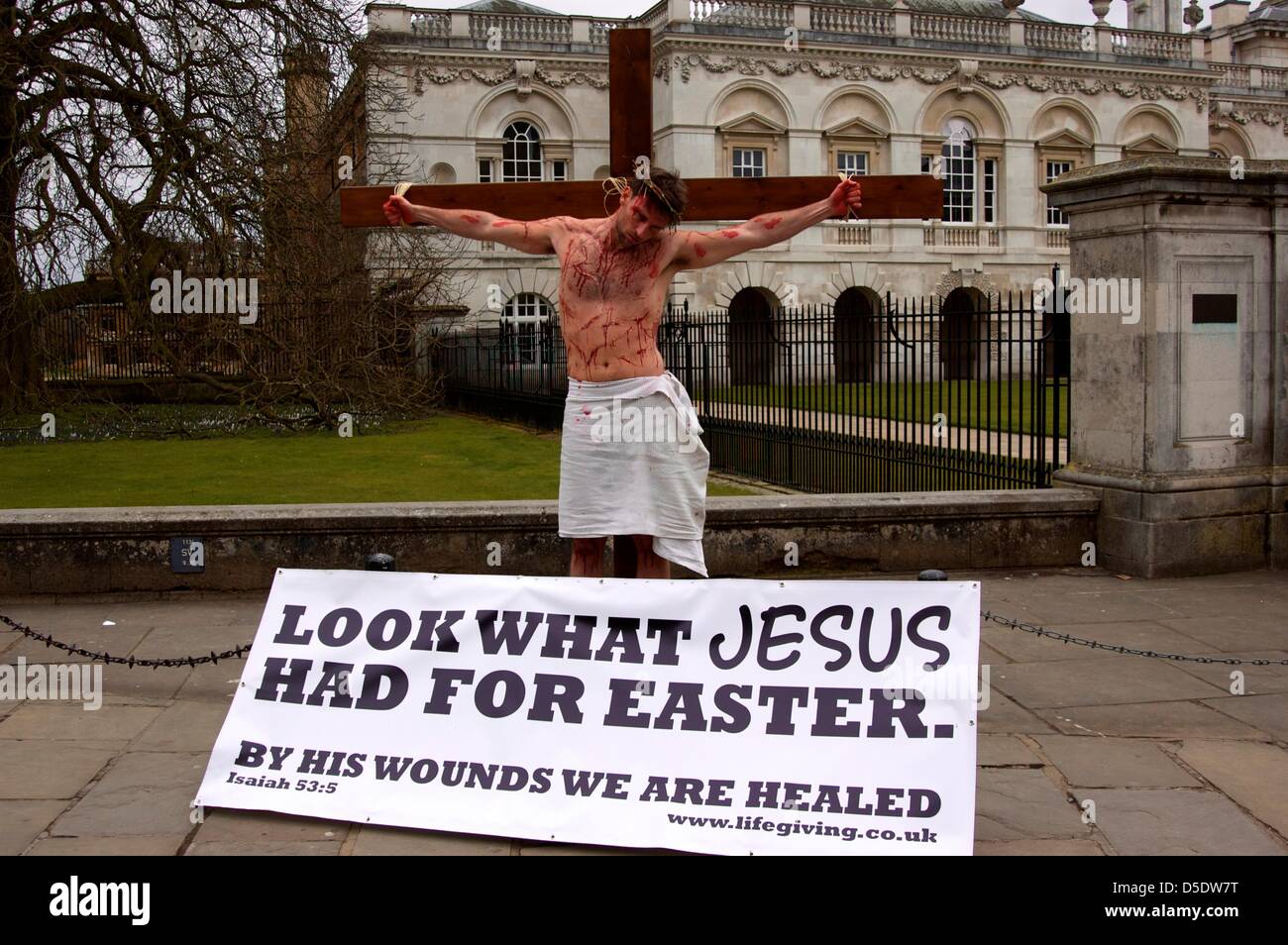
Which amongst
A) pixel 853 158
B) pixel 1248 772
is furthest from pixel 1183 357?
pixel 853 158

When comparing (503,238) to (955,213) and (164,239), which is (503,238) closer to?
(164,239)

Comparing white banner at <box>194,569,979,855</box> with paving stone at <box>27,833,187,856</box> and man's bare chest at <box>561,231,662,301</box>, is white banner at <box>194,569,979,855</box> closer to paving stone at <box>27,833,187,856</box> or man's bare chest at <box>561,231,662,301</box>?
paving stone at <box>27,833,187,856</box>

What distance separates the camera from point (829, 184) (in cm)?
493

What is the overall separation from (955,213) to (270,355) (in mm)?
27389

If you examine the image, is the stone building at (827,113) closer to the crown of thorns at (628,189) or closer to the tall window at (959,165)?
the tall window at (959,165)

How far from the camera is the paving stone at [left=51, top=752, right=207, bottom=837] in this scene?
405 centimetres

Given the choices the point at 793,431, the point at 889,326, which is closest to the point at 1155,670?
the point at 889,326

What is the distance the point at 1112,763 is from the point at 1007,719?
0.61 metres

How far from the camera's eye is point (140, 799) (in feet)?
14.1

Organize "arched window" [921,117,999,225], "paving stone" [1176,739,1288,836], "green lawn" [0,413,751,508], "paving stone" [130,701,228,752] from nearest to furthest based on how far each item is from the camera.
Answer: "paving stone" [1176,739,1288,836] < "paving stone" [130,701,228,752] < "green lawn" [0,413,751,508] < "arched window" [921,117,999,225]

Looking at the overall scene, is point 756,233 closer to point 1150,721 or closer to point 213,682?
point 1150,721

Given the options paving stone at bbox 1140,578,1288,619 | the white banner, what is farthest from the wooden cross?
paving stone at bbox 1140,578,1288,619

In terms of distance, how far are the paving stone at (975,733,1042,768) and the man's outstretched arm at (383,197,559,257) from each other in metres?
2.58

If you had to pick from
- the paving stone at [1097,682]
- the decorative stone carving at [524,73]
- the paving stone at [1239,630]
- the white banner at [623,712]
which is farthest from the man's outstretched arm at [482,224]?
the decorative stone carving at [524,73]
